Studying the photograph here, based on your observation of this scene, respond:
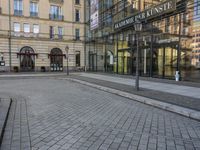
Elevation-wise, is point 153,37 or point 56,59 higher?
point 153,37

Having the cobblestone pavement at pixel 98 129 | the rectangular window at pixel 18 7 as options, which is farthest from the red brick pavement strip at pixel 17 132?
the rectangular window at pixel 18 7

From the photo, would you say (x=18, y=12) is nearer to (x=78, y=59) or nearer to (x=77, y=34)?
(x=77, y=34)

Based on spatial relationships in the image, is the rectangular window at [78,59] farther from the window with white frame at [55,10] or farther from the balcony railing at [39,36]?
the window with white frame at [55,10]

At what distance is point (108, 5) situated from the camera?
26203 millimetres

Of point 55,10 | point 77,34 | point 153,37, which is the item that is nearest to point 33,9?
point 55,10

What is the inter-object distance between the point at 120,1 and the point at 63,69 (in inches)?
744

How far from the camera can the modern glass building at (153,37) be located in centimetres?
1571

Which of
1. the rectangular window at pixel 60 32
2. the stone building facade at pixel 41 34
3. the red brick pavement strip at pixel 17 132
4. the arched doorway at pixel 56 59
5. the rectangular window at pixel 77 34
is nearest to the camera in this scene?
the red brick pavement strip at pixel 17 132

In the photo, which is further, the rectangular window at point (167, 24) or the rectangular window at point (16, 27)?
the rectangular window at point (16, 27)

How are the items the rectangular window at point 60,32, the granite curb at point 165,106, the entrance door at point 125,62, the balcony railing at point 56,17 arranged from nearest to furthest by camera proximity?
the granite curb at point 165,106 < the entrance door at point 125,62 < the balcony railing at point 56,17 < the rectangular window at point 60,32

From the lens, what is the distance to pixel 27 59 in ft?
117

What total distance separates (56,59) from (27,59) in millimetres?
5131

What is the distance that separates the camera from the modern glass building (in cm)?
1571

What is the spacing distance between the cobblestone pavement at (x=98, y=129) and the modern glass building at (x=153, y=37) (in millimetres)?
8946
